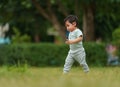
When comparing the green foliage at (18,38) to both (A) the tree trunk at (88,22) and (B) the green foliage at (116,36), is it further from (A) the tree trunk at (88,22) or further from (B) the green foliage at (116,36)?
(B) the green foliage at (116,36)

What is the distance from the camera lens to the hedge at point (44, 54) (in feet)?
80.7

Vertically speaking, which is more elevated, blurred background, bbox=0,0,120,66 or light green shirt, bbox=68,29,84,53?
light green shirt, bbox=68,29,84,53

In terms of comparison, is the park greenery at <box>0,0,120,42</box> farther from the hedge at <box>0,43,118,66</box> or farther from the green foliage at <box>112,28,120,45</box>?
the hedge at <box>0,43,118,66</box>

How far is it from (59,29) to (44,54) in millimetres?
2603

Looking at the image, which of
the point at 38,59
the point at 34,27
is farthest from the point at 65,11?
the point at 34,27

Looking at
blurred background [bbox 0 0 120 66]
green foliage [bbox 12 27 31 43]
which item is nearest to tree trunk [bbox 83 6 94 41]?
blurred background [bbox 0 0 120 66]

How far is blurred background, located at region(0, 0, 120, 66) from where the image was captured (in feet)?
81.1

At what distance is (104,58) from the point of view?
2481 centimetres

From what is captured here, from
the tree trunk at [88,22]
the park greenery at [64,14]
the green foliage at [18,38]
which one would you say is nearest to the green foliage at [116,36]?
the park greenery at [64,14]

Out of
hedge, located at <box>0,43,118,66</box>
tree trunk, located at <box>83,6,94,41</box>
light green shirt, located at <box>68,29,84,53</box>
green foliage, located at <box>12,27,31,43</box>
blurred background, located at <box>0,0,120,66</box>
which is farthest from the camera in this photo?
green foliage, located at <box>12,27,31,43</box>

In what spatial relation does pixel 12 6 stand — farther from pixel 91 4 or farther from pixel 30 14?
pixel 91 4

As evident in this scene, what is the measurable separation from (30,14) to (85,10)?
4.86m

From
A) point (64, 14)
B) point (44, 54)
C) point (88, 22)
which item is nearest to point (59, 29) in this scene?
point (64, 14)

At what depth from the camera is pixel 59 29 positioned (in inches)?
1084
